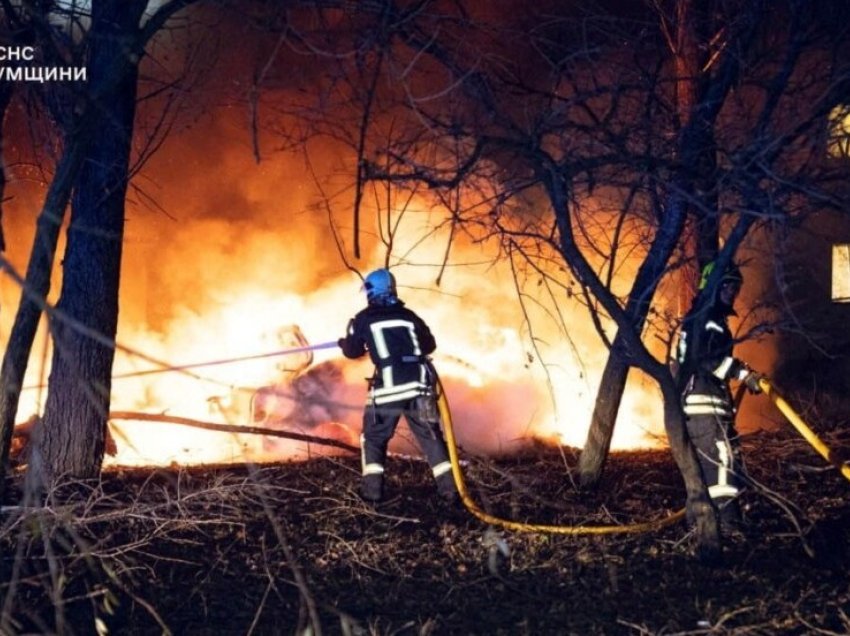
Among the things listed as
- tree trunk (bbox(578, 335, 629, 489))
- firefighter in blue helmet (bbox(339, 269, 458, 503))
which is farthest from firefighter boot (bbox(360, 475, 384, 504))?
tree trunk (bbox(578, 335, 629, 489))

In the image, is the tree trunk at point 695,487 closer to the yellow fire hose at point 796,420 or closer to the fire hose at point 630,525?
the fire hose at point 630,525

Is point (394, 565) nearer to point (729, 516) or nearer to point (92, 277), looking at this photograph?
point (729, 516)

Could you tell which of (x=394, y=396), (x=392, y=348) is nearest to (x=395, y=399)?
(x=394, y=396)

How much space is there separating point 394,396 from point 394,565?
1558 mm

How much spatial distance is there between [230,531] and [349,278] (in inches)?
211

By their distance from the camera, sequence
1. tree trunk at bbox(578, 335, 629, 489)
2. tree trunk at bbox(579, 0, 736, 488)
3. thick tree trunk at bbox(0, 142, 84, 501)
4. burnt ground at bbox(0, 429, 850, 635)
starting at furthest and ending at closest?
1. tree trunk at bbox(578, 335, 629, 489)
2. tree trunk at bbox(579, 0, 736, 488)
3. thick tree trunk at bbox(0, 142, 84, 501)
4. burnt ground at bbox(0, 429, 850, 635)

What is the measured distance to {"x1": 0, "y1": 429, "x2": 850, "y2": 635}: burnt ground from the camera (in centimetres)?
526

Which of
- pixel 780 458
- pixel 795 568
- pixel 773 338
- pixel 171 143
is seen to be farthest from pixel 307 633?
pixel 773 338

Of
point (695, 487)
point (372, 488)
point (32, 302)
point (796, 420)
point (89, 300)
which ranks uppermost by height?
point (89, 300)

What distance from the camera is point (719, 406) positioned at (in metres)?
6.80

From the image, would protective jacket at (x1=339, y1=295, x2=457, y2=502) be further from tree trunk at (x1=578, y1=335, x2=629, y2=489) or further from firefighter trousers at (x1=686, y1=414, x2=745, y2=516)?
firefighter trousers at (x1=686, y1=414, x2=745, y2=516)

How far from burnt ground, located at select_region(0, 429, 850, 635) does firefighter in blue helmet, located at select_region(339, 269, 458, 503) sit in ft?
0.66

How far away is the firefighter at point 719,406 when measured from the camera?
6699mm

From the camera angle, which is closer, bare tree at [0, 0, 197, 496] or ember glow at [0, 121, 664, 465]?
bare tree at [0, 0, 197, 496]
